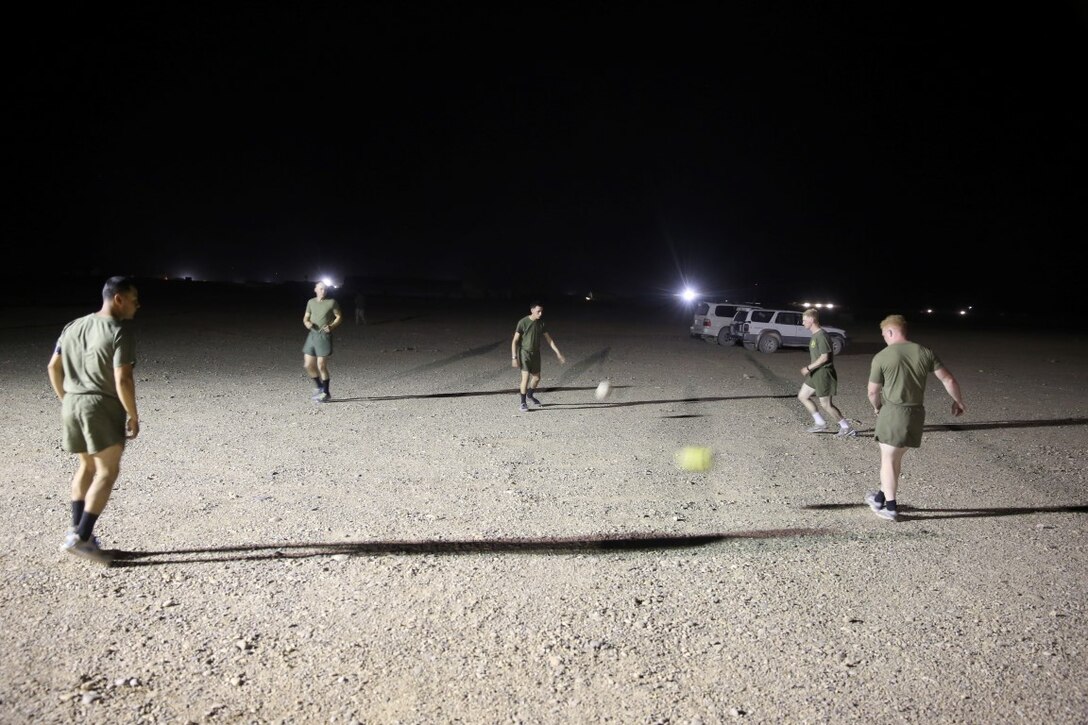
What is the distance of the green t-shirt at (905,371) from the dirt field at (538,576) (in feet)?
3.69

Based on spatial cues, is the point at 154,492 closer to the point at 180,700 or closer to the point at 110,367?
the point at 110,367

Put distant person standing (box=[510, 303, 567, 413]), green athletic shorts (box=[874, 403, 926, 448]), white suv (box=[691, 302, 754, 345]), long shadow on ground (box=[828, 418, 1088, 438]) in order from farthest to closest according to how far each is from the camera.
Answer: white suv (box=[691, 302, 754, 345]), distant person standing (box=[510, 303, 567, 413]), long shadow on ground (box=[828, 418, 1088, 438]), green athletic shorts (box=[874, 403, 926, 448])

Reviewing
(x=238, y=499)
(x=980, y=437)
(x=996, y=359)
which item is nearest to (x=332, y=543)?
(x=238, y=499)

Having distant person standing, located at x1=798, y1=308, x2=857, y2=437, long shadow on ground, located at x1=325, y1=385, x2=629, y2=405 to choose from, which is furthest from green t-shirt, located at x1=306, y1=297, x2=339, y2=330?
distant person standing, located at x1=798, y1=308, x2=857, y2=437

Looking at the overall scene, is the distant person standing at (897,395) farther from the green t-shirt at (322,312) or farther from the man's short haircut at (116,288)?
the green t-shirt at (322,312)

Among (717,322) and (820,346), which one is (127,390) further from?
(717,322)

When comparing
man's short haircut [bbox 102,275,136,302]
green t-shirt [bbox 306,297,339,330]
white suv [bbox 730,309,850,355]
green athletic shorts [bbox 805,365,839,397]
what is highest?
man's short haircut [bbox 102,275,136,302]

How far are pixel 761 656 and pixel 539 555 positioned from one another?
184 centimetres

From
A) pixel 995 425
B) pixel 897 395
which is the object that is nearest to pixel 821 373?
pixel 995 425

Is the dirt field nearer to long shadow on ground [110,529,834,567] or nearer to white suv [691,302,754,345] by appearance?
long shadow on ground [110,529,834,567]

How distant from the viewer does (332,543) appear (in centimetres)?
530

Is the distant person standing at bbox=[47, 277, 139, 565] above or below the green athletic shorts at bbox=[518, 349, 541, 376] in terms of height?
above

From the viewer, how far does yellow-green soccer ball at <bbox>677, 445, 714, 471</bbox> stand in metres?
7.93

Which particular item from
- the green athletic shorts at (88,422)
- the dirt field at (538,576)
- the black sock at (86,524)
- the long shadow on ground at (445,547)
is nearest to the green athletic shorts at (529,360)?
the dirt field at (538,576)
